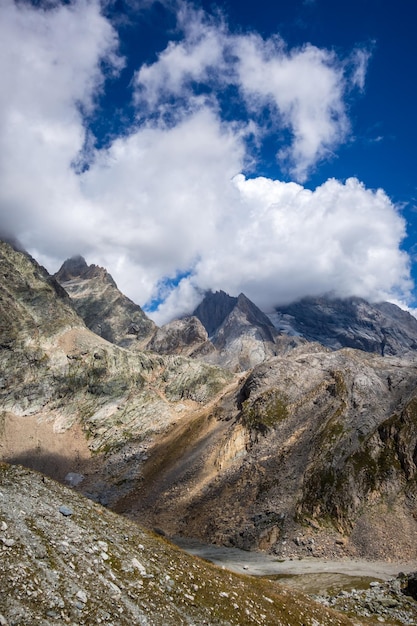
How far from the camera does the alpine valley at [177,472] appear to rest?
50.5 ft

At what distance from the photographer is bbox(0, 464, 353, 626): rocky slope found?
12.6 m

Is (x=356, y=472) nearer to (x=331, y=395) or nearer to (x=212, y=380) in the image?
(x=331, y=395)

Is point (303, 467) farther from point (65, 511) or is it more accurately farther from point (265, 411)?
point (65, 511)

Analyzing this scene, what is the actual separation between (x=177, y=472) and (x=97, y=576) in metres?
90.5

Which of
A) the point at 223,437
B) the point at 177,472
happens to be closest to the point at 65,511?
the point at 177,472

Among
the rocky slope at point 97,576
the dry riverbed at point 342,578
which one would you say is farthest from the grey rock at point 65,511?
the dry riverbed at point 342,578

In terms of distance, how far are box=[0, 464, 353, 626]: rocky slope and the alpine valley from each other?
7 centimetres

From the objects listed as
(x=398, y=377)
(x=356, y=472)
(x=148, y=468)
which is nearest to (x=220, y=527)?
(x=356, y=472)

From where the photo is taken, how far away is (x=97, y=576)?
48.2ft

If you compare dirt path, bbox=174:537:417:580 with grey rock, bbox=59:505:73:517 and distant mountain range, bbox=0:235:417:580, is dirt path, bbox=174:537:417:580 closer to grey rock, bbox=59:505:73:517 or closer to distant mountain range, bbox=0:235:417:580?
distant mountain range, bbox=0:235:417:580

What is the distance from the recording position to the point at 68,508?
18375 mm

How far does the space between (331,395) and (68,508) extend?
9206 cm

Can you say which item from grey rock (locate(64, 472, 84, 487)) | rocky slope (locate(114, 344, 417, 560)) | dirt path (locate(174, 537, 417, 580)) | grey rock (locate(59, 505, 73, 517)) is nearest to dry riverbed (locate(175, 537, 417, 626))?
dirt path (locate(174, 537, 417, 580))

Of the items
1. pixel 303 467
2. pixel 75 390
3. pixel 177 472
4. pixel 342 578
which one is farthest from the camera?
pixel 75 390
